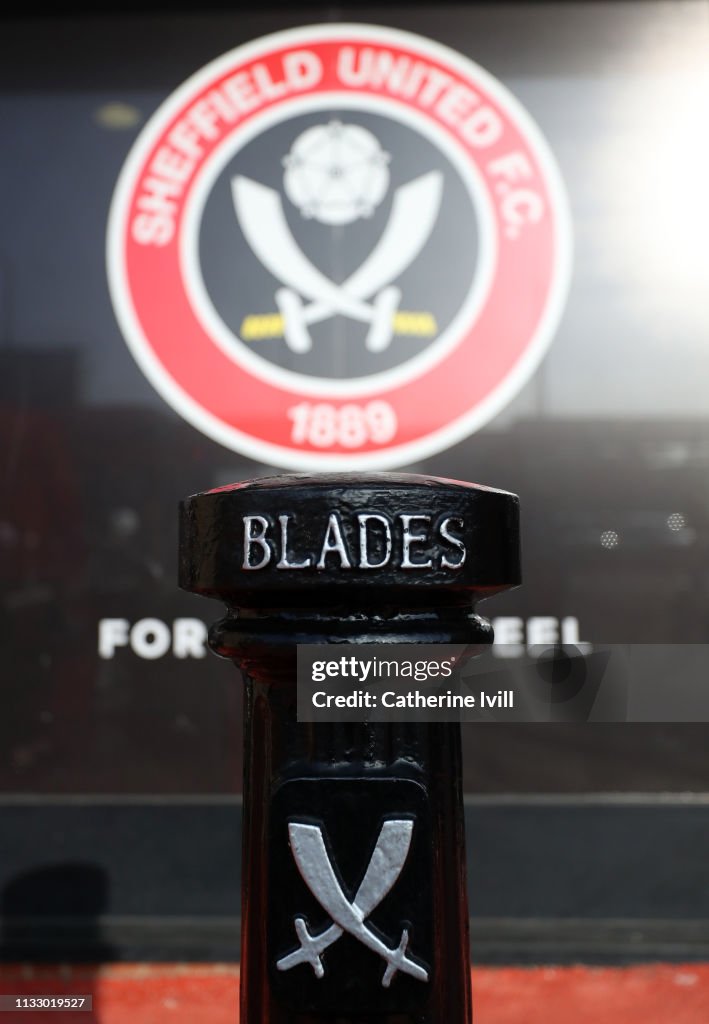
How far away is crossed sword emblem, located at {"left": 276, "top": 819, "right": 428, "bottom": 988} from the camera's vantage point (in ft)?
3.71

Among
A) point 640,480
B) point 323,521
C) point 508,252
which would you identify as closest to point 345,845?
point 323,521

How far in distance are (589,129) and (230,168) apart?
1.33 m

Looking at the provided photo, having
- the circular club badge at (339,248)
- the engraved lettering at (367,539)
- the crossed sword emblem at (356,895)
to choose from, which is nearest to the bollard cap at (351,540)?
the engraved lettering at (367,539)

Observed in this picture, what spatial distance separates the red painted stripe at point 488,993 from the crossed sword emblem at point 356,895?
1769mm

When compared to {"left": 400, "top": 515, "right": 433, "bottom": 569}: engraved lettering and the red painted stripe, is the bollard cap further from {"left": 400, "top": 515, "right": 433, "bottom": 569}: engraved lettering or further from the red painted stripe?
the red painted stripe

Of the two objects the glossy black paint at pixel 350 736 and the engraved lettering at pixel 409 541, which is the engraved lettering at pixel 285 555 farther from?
the engraved lettering at pixel 409 541

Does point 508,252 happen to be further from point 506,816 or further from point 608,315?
point 506,816

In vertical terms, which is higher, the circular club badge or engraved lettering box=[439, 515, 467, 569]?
the circular club badge

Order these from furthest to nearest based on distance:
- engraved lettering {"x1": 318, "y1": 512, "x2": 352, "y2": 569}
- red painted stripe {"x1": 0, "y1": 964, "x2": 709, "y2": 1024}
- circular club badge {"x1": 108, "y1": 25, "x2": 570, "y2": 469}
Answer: circular club badge {"x1": 108, "y1": 25, "x2": 570, "y2": 469}
red painted stripe {"x1": 0, "y1": 964, "x2": 709, "y2": 1024}
engraved lettering {"x1": 318, "y1": 512, "x2": 352, "y2": 569}

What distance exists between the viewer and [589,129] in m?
3.17

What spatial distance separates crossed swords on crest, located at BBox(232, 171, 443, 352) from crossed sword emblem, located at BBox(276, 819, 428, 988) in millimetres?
2277

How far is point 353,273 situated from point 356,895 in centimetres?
249

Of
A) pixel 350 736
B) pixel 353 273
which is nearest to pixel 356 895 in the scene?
pixel 350 736

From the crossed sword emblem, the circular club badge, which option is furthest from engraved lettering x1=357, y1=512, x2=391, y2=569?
the circular club badge
